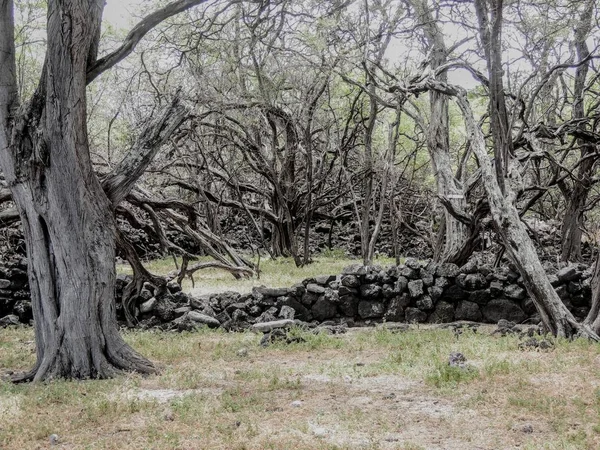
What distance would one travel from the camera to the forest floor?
4.36m

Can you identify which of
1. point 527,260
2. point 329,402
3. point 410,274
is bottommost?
point 329,402

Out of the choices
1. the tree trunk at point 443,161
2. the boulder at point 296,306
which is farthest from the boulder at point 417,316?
the boulder at point 296,306

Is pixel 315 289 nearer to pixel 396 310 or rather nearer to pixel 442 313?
pixel 396 310

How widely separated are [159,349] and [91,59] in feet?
12.0

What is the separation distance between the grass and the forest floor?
14.8 feet

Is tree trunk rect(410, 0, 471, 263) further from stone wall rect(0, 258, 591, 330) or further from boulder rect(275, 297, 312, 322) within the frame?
boulder rect(275, 297, 312, 322)

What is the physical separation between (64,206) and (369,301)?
561 centimetres

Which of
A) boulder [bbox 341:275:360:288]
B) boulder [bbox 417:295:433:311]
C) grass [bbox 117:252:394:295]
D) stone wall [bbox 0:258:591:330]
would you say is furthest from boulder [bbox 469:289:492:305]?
grass [bbox 117:252:394:295]

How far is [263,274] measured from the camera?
14.5 m

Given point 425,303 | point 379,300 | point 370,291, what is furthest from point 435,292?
point 370,291

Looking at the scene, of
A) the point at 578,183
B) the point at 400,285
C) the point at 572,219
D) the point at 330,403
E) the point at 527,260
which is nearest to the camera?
the point at 330,403

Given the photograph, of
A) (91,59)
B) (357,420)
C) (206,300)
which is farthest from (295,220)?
(357,420)

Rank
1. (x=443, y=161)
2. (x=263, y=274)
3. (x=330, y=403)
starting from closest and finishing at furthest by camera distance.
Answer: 1. (x=330, y=403)
2. (x=443, y=161)
3. (x=263, y=274)

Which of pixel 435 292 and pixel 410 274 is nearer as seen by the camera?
pixel 435 292
